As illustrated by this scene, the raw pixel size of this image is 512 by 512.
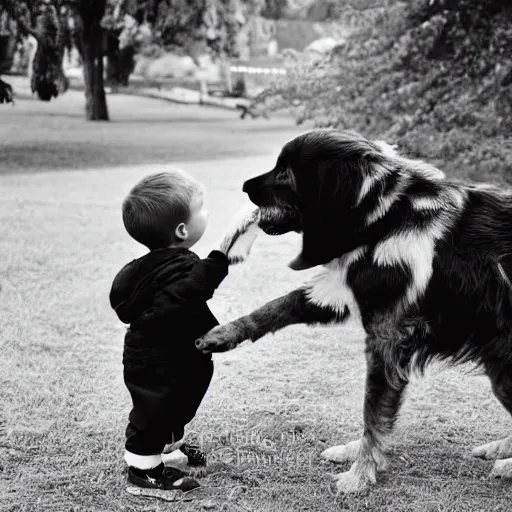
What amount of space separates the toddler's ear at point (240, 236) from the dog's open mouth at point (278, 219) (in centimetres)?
6

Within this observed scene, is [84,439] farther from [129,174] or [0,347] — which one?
[129,174]

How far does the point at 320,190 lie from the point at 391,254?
1.28ft

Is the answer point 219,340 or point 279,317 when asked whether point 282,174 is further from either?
point 219,340

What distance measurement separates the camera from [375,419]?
327 centimetres

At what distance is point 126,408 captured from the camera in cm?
409

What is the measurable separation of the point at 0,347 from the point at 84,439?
5.13 ft

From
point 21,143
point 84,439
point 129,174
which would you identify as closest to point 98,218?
point 129,174

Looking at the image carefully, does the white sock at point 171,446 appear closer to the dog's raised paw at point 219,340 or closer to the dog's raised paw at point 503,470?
the dog's raised paw at point 219,340

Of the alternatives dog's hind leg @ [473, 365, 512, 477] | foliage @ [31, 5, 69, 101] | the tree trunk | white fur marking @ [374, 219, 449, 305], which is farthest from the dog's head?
the tree trunk

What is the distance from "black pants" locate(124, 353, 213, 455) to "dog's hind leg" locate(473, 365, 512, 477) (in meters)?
1.29

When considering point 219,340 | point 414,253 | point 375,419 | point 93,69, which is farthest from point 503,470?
point 93,69

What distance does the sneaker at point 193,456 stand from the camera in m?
3.42

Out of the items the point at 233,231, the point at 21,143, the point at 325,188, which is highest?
the point at 325,188

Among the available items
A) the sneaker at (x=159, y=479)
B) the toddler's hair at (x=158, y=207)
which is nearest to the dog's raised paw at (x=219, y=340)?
the toddler's hair at (x=158, y=207)
